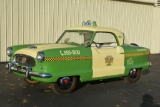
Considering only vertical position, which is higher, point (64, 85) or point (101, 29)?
point (101, 29)

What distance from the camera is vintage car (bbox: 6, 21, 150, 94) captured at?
6242 millimetres

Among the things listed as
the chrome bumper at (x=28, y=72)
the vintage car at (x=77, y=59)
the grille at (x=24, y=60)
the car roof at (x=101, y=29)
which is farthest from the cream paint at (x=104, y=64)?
the grille at (x=24, y=60)

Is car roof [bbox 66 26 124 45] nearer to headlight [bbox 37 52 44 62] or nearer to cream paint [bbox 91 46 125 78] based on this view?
cream paint [bbox 91 46 125 78]

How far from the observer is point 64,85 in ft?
21.8

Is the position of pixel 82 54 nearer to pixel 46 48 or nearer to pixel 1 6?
pixel 46 48

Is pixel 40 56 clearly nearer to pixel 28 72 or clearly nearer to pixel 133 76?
pixel 28 72

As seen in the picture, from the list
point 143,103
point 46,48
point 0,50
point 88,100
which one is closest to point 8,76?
point 0,50

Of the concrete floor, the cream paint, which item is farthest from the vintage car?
the concrete floor

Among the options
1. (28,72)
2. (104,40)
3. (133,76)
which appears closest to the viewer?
(28,72)

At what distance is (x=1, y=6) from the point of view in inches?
397

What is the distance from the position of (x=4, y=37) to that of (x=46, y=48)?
4274mm

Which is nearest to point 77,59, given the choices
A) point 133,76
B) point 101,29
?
point 101,29

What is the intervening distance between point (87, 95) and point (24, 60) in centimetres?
170

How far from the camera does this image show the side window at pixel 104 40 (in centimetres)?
737
